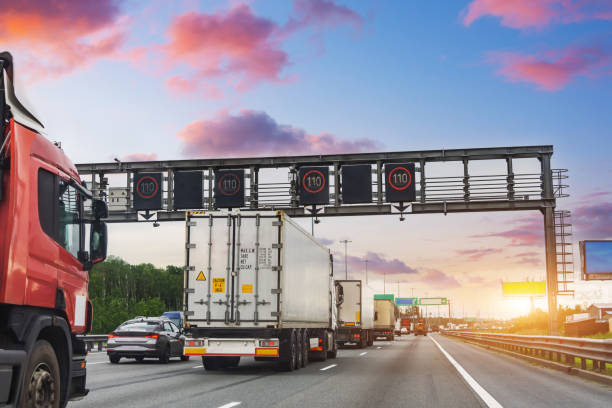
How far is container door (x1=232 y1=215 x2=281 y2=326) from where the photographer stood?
59.1ft

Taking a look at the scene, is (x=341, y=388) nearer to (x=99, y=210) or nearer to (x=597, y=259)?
(x=99, y=210)

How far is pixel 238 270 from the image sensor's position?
18172 millimetres

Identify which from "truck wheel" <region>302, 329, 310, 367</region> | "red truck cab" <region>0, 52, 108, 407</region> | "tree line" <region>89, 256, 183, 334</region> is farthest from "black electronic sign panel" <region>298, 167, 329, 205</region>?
"tree line" <region>89, 256, 183, 334</region>

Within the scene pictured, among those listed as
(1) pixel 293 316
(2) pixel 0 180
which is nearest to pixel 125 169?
(1) pixel 293 316

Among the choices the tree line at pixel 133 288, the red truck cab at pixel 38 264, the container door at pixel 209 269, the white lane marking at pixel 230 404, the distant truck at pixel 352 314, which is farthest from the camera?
the tree line at pixel 133 288

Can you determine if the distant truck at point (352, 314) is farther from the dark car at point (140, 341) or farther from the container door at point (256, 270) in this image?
the container door at point (256, 270)

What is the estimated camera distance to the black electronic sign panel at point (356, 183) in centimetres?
2962

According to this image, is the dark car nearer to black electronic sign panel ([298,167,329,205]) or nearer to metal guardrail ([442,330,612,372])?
black electronic sign panel ([298,167,329,205])

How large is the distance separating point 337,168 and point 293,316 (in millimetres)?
11931

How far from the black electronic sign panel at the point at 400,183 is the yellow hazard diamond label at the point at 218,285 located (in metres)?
12.8

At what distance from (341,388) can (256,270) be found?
485 centimetres

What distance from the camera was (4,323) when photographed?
6.46 m

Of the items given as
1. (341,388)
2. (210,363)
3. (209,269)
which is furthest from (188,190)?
(341,388)

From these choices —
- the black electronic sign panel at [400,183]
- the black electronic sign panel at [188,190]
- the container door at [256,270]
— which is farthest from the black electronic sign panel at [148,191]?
the container door at [256,270]
